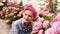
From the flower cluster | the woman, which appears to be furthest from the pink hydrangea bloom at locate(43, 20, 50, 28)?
the woman

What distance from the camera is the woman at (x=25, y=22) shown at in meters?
1.23

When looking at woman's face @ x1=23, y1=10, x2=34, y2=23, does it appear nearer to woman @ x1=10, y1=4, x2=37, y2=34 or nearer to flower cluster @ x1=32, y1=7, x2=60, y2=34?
woman @ x1=10, y1=4, x2=37, y2=34

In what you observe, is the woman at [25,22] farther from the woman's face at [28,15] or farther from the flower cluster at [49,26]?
the flower cluster at [49,26]

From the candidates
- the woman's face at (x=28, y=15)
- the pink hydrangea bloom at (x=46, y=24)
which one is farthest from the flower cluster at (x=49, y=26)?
the woman's face at (x=28, y=15)

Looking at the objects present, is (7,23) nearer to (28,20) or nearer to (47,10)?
(47,10)

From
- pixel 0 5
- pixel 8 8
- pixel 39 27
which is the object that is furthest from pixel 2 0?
pixel 39 27

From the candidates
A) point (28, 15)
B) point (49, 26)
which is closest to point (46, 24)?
point (49, 26)

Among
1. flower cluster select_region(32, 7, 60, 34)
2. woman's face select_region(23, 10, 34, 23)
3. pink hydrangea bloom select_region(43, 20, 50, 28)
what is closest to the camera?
flower cluster select_region(32, 7, 60, 34)

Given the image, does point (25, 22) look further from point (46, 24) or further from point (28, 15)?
point (46, 24)

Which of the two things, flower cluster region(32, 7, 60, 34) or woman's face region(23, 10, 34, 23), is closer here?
flower cluster region(32, 7, 60, 34)

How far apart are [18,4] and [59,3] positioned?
0.46 metres

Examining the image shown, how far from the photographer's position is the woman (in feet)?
4.03

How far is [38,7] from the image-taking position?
5.67 ft

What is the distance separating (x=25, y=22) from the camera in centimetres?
126
